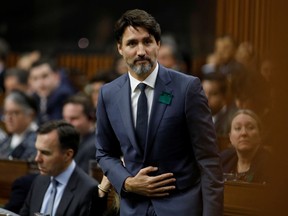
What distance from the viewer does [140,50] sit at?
2.26 m

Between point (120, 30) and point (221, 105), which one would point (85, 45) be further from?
point (120, 30)

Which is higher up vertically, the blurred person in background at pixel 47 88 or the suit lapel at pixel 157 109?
the suit lapel at pixel 157 109

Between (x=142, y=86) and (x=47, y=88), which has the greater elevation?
(x=142, y=86)

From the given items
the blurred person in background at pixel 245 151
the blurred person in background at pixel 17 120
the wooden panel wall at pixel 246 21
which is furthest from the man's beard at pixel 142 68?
the blurred person in background at pixel 17 120

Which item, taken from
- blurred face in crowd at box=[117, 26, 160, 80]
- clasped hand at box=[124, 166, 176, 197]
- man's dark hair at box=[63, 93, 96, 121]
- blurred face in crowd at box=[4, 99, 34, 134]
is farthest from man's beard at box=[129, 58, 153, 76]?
blurred face in crowd at box=[4, 99, 34, 134]

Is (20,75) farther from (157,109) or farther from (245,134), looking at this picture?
(157,109)

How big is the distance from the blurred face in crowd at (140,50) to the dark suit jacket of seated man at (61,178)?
3.04 feet

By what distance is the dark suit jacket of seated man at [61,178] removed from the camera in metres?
3.12

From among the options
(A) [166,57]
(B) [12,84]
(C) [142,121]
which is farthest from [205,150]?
(B) [12,84]

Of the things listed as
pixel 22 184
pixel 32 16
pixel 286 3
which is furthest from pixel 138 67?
Result: pixel 32 16

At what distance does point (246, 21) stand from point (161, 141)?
2.00 m

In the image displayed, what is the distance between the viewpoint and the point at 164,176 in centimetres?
225

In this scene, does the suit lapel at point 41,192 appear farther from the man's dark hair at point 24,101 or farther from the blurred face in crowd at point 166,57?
the blurred face in crowd at point 166,57

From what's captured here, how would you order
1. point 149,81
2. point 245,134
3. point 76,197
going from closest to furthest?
point 149,81, point 245,134, point 76,197
